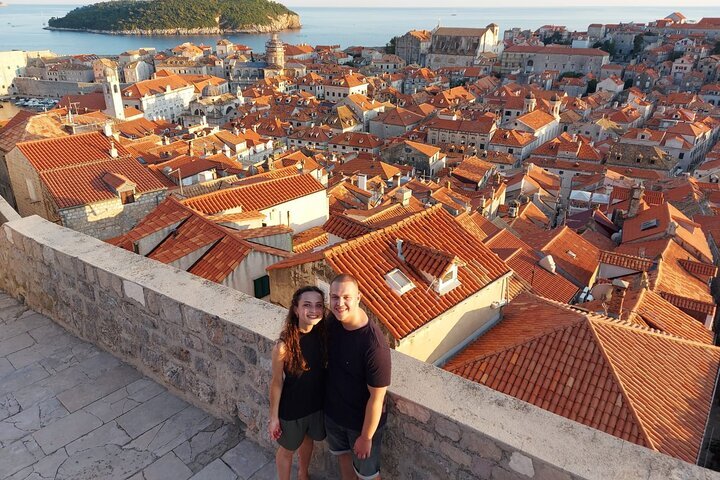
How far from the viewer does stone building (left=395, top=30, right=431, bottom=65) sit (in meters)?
120

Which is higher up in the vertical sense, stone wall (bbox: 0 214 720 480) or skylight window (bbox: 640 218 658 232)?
stone wall (bbox: 0 214 720 480)

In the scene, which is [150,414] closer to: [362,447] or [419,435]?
[362,447]

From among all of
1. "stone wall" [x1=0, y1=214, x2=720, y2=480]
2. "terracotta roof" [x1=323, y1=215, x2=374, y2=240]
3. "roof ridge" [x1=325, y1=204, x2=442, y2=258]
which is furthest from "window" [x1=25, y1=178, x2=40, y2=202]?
"roof ridge" [x1=325, y1=204, x2=442, y2=258]

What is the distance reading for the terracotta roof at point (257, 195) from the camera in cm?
1232

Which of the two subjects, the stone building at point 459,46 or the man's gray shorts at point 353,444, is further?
the stone building at point 459,46

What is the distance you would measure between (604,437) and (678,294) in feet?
49.1

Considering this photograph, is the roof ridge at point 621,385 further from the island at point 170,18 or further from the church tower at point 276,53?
the island at point 170,18

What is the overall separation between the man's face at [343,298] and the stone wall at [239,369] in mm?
572

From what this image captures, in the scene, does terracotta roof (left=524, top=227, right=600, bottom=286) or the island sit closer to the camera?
terracotta roof (left=524, top=227, right=600, bottom=286)

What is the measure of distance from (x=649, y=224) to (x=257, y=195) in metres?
17.4

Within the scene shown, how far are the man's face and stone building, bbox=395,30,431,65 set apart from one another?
12351cm

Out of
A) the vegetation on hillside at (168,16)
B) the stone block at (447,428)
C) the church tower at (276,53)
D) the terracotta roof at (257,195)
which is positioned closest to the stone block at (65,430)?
the stone block at (447,428)

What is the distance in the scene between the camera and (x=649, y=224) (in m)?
22.8

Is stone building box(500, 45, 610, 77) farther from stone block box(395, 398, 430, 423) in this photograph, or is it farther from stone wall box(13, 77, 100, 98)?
stone block box(395, 398, 430, 423)
